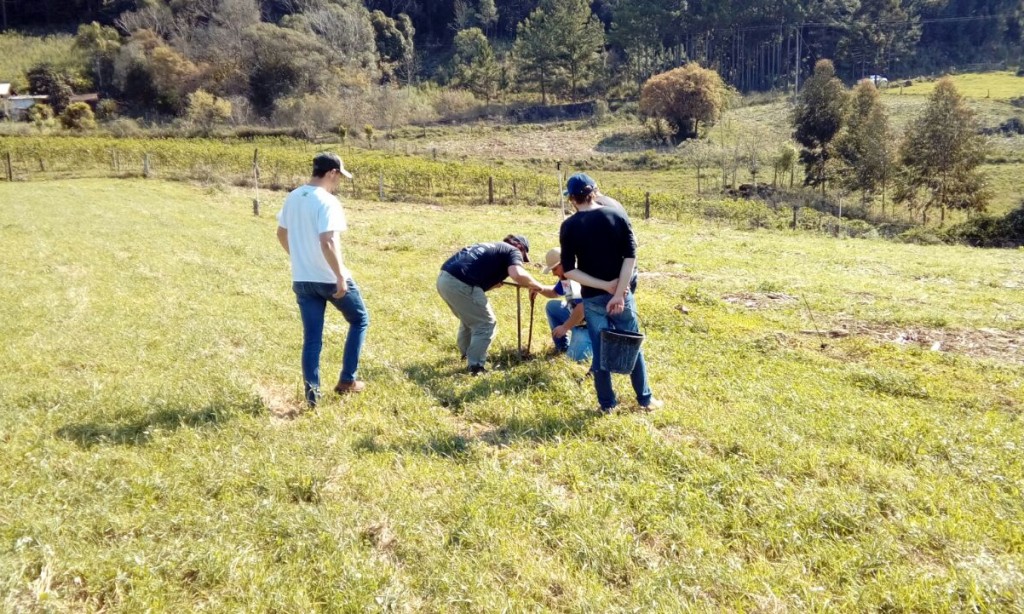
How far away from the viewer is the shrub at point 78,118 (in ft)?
169

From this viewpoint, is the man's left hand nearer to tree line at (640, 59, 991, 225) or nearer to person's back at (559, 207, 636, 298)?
person's back at (559, 207, 636, 298)

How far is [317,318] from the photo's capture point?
17.0 feet

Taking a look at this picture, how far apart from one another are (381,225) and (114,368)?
45.6 ft

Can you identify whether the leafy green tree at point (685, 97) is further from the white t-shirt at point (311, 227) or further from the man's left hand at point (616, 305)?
the white t-shirt at point (311, 227)

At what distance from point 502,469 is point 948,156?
37.4 meters

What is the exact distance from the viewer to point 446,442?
183 inches

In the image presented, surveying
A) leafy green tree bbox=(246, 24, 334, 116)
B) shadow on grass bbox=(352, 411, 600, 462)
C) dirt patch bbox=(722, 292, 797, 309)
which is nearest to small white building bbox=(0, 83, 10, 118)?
leafy green tree bbox=(246, 24, 334, 116)

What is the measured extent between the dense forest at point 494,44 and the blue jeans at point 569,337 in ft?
195

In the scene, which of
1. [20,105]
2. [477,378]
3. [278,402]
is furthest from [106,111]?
A: [477,378]

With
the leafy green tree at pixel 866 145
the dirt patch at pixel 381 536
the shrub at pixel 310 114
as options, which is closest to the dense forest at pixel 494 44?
the shrub at pixel 310 114

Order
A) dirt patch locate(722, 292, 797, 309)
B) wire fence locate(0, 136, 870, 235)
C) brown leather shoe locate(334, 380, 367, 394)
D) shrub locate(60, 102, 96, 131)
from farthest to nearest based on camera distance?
shrub locate(60, 102, 96, 131) → wire fence locate(0, 136, 870, 235) → dirt patch locate(722, 292, 797, 309) → brown leather shoe locate(334, 380, 367, 394)

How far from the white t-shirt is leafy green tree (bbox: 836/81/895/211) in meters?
38.5

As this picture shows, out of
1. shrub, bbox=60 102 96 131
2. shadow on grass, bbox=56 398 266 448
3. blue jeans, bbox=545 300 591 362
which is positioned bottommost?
shadow on grass, bbox=56 398 266 448

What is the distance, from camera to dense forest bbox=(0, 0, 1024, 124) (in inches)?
2493
